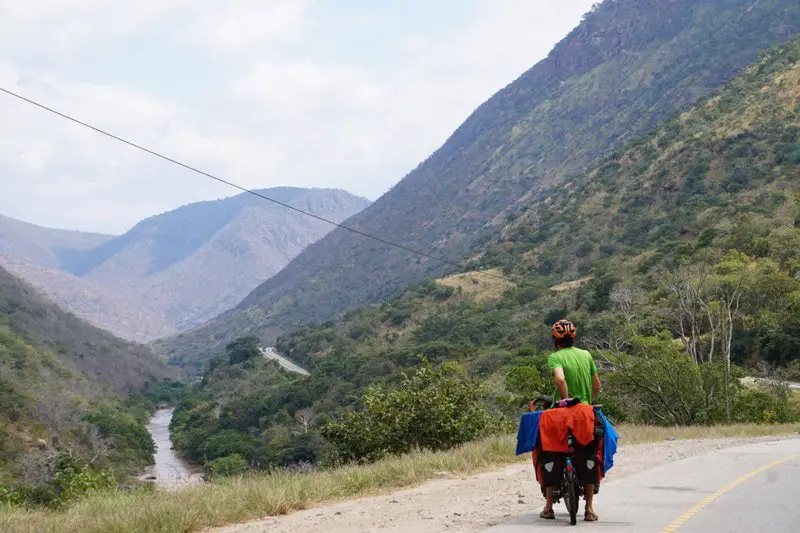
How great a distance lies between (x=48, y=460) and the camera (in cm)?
4547

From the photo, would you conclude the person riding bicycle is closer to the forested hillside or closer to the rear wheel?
the rear wheel

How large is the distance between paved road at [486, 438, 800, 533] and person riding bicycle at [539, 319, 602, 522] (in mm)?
285

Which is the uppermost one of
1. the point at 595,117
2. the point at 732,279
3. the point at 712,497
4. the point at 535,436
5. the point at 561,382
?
the point at 595,117

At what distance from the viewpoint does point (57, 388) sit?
76.6 meters

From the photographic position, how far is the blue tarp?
23.5ft

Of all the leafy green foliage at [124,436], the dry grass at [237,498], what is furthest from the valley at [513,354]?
the leafy green foliage at [124,436]

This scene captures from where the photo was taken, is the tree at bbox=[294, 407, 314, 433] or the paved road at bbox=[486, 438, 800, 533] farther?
the tree at bbox=[294, 407, 314, 433]

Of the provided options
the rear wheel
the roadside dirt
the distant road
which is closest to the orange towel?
the rear wheel

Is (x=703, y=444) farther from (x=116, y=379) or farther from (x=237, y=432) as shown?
(x=116, y=379)

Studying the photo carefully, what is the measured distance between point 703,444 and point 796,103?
8121 centimetres

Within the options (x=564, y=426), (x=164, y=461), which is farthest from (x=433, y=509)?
(x=164, y=461)

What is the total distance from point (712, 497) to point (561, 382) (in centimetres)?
307

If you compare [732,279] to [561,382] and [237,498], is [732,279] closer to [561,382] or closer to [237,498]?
[561,382]

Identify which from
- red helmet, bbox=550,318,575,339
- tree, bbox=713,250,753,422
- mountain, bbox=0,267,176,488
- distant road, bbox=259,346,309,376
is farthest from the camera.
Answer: distant road, bbox=259,346,309,376
